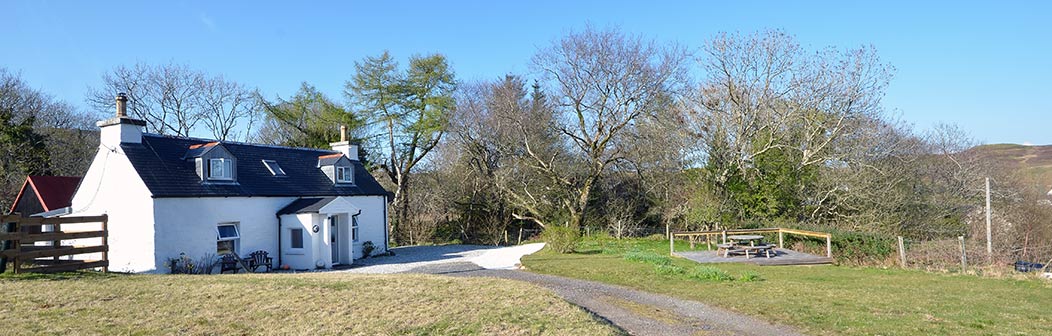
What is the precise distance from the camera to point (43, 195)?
Result: 74.6 feet

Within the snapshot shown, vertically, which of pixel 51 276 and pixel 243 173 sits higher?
pixel 243 173

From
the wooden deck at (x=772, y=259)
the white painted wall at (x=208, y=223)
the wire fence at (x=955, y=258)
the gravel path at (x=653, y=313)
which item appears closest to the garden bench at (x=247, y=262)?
the white painted wall at (x=208, y=223)

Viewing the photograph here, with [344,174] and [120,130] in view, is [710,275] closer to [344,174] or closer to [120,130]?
[344,174]

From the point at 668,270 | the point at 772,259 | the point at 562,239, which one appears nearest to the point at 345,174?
the point at 562,239

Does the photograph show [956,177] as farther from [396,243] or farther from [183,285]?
[183,285]

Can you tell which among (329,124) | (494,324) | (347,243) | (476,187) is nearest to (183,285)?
(494,324)

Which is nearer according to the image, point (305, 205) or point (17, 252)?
point (17, 252)

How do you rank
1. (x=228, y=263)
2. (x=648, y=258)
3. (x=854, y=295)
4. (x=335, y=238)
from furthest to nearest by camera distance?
(x=335, y=238), (x=648, y=258), (x=228, y=263), (x=854, y=295)

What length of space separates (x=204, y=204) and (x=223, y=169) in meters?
1.63

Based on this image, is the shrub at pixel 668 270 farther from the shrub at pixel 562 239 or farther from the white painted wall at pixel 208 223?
→ the white painted wall at pixel 208 223

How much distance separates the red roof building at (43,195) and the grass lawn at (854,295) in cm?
1738

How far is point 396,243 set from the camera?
114 feet

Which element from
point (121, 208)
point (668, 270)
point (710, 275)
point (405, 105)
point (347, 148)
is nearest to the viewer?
point (710, 275)

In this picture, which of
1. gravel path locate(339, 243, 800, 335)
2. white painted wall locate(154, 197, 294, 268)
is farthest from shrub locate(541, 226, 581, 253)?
white painted wall locate(154, 197, 294, 268)
